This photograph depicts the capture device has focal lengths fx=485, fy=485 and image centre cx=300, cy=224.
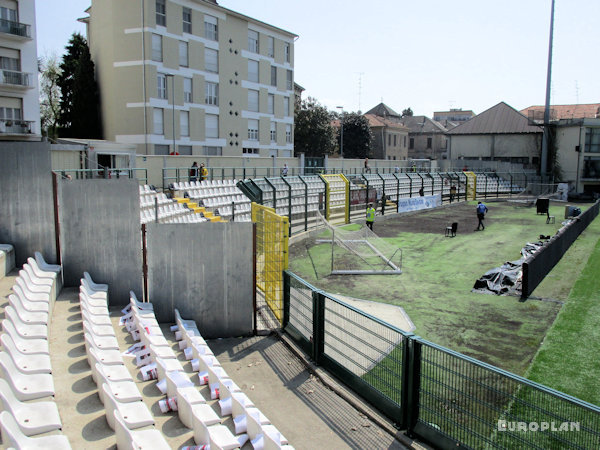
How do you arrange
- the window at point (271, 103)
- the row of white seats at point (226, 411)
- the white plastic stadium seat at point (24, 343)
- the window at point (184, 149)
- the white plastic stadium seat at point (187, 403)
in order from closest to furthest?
the row of white seats at point (226, 411), the white plastic stadium seat at point (187, 403), the white plastic stadium seat at point (24, 343), the window at point (184, 149), the window at point (271, 103)

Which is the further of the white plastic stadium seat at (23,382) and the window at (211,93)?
the window at (211,93)

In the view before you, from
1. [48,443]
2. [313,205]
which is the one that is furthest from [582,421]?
[313,205]

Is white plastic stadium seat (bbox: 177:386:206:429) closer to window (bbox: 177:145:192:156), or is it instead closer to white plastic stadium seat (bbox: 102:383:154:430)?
white plastic stadium seat (bbox: 102:383:154:430)

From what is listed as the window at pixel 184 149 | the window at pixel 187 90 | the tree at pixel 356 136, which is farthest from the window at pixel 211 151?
the tree at pixel 356 136

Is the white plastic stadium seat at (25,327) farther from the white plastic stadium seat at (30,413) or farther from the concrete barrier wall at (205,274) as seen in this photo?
the concrete barrier wall at (205,274)

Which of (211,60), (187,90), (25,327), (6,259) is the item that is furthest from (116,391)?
(211,60)

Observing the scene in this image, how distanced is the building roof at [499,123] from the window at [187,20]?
38.0 meters

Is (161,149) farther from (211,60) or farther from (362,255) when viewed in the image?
(362,255)

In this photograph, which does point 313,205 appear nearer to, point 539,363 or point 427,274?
point 427,274

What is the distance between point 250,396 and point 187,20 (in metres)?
39.0

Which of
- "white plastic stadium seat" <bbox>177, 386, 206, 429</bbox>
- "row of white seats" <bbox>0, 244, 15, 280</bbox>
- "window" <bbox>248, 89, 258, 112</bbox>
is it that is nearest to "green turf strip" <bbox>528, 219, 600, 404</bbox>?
"white plastic stadium seat" <bbox>177, 386, 206, 429</bbox>

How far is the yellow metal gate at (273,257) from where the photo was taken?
34.0 feet

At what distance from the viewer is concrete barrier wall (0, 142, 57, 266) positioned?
29.7 feet

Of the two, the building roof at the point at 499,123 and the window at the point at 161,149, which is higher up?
the building roof at the point at 499,123
